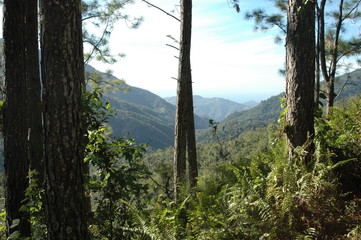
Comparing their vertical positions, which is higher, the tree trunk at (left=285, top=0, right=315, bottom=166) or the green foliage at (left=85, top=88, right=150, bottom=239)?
the tree trunk at (left=285, top=0, right=315, bottom=166)

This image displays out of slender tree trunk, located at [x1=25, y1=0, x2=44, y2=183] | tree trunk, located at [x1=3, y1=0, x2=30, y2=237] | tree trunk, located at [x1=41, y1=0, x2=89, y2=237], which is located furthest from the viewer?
slender tree trunk, located at [x1=25, y1=0, x2=44, y2=183]

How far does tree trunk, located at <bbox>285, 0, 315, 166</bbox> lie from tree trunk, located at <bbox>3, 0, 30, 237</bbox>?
342 cm

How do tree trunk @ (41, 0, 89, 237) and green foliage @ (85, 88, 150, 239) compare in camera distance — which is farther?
green foliage @ (85, 88, 150, 239)

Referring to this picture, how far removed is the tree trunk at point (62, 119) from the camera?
216cm

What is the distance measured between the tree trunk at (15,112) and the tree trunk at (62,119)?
5.77 ft

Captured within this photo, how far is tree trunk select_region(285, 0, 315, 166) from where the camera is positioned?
3.04 meters

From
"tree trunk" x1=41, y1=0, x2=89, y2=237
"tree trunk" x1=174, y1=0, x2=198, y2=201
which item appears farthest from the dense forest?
"tree trunk" x1=174, y1=0, x2=198, y2=201

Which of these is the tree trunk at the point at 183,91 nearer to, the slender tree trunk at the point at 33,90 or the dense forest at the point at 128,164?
the dense forest at the point at 128,164

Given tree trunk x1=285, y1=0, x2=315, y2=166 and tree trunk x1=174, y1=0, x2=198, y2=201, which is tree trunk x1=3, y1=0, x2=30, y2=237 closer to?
tree trunk x1=174, y1=0, x2=198, y2=201

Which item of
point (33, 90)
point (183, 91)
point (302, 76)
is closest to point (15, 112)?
point (33, 90)

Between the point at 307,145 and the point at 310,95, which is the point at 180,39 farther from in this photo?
the point at 307,145

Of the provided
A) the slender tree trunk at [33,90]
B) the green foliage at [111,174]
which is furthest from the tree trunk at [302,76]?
the slender tree trunk at [33,90]

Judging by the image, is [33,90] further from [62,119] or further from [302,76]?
[302,76]

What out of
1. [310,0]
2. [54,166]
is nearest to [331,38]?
[310,0]
